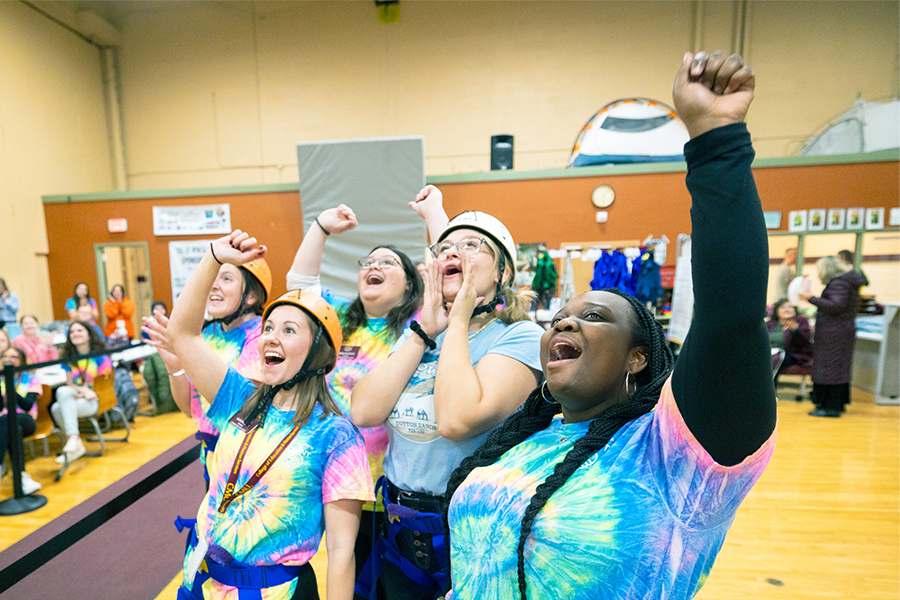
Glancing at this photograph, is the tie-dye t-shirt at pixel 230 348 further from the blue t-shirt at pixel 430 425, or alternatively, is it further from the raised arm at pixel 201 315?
the blue t-shirt at pixel 430 425

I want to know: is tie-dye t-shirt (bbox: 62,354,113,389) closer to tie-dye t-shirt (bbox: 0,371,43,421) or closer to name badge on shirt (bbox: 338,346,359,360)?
tie-dye t-shirt (bbox: 0,371,43,421)

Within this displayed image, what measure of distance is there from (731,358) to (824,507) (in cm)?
385

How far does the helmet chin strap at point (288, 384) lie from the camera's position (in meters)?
1.28

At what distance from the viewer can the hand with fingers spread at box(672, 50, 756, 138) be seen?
1.75 feet

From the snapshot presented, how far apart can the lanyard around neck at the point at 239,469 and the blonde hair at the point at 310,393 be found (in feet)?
0.19

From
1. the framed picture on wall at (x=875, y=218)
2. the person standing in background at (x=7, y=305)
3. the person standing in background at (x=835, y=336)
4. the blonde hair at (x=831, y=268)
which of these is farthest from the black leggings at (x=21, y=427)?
the framed picture on wall at (x=875, y=218)

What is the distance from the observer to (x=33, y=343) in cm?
455

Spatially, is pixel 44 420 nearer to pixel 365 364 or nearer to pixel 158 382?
pixel 158 382

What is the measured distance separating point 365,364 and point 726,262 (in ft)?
4.58

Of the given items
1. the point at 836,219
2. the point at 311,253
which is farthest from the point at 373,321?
the point at 836,219

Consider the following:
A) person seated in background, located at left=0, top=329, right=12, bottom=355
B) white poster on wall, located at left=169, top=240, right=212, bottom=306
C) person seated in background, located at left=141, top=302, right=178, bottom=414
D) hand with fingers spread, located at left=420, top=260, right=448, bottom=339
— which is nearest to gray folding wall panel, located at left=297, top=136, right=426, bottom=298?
white poster on wall, located at left=169, top=240, right=212, bottom=306

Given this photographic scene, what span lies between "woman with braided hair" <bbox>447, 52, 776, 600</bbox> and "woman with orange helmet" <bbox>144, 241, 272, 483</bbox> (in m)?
1.22

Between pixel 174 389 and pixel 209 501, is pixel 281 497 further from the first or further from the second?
pixel 174 389

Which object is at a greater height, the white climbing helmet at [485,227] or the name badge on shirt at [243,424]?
the white climbing helmet at [485,227]
